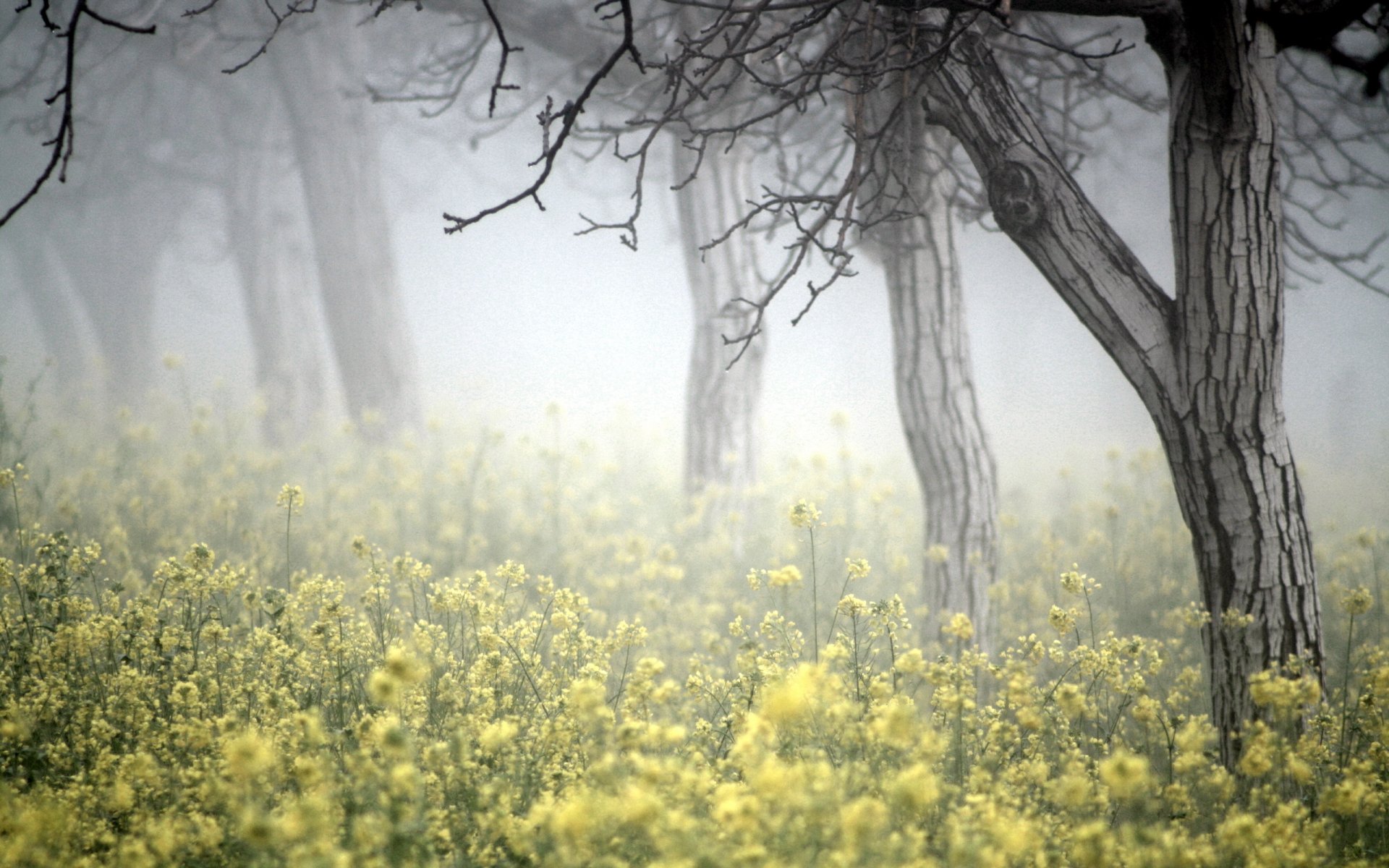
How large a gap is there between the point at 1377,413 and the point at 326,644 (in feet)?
96.8

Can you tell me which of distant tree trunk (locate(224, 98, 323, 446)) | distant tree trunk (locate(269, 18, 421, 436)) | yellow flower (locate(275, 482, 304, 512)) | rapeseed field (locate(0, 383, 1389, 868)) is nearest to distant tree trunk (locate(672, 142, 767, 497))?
rapeseed field (locate(0, 383, 1389, 868))

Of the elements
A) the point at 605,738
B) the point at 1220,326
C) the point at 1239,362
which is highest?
the point at 1220,326

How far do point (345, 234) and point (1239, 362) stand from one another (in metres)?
9.09

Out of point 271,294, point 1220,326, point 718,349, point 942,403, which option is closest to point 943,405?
point 942,403

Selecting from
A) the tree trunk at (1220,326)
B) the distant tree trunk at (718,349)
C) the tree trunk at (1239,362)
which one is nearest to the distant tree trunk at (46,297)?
the distant tree trunk at (718,349)

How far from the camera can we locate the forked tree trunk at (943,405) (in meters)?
4.68

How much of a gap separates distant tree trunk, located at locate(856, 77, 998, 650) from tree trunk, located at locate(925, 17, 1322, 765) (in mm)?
1526

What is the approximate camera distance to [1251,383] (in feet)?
9.61

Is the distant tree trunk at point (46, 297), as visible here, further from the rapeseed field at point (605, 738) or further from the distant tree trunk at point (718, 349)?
the distant tree trunk at point (718, 349)

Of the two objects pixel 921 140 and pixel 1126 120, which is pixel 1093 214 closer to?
pixel 921 140

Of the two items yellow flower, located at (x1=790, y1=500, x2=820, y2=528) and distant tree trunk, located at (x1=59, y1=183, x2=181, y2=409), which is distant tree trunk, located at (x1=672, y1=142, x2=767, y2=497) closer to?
yellow flower, located at (x1=790, y1=500, x2=820, y2=528)

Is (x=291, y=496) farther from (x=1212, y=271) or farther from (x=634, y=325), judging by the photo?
(x=634, y=325)

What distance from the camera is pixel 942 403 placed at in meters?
4.73

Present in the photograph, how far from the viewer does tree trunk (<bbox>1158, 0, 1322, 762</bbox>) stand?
9.52 ft
